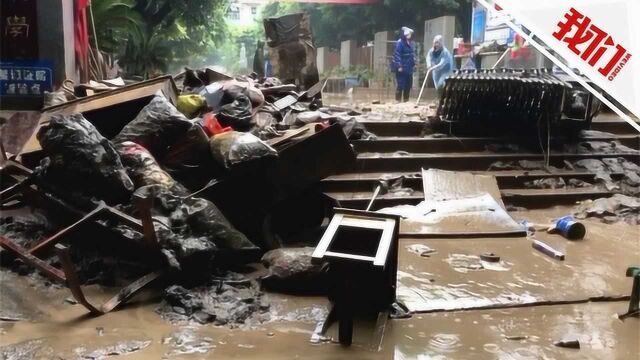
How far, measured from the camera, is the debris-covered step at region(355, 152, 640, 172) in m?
6.96

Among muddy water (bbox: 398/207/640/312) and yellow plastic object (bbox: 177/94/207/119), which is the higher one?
yellow plastic object (bbox: 177/94/207/119)

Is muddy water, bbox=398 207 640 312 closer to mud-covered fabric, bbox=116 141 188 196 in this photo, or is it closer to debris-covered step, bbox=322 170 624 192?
debris-covered step, bbox=322 170 624 192

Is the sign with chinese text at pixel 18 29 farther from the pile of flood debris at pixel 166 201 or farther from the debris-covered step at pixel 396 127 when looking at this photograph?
the debris-covered step at pixel 396 127

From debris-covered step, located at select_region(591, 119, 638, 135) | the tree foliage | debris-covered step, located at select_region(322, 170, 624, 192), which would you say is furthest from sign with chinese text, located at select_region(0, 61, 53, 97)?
debris-covered step, located at select_region(591, 119, 638, 135)

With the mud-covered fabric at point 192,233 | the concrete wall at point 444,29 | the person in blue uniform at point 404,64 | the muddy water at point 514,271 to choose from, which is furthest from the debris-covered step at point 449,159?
the concrete wall at point 444,29

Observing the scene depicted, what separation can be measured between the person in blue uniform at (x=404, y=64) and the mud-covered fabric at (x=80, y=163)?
30.5ft

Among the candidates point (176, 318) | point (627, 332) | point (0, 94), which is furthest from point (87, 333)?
point (0, 94)

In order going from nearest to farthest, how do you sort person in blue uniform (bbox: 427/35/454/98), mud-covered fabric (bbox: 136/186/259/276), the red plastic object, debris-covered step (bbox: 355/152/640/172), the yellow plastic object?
mud-covered fabric (bbox: 136/186/259/276) < the red plastic object < the yellow plastic object < debris-covered step (bbox: 355/152/640/172) < person in blue uniform (bbox: 427/35/454/98)

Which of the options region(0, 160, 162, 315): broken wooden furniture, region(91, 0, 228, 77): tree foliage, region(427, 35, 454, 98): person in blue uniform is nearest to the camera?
region(0, 160, 162, 315): broken wooden furniture

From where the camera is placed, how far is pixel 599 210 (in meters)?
6.15

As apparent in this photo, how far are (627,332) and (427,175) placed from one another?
10.8 ft

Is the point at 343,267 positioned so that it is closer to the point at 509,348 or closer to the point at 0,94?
the point at 509,348

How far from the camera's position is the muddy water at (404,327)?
308 centimetres

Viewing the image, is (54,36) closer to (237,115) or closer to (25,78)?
(25,78)
